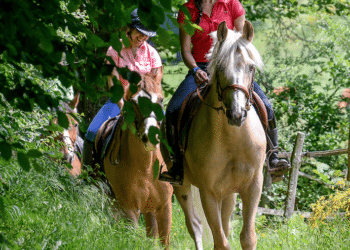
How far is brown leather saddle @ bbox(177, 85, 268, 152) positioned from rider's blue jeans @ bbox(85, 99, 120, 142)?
1707 mm

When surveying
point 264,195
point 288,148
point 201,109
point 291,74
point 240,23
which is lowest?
point 264,195

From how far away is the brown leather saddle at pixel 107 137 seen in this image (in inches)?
243

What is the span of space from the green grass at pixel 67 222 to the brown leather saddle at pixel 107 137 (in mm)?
533

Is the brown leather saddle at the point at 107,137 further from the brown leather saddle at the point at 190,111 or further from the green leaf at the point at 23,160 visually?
the green leaf at the point at 23,160

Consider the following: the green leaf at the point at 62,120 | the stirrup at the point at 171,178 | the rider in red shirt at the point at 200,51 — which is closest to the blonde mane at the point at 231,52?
the rider in red shirt at the point at 200,51

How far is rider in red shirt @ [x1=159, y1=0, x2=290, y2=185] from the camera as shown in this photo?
5570mm

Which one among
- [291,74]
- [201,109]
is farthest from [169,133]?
[291,74]

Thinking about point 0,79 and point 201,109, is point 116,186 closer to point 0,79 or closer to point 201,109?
point 201,109

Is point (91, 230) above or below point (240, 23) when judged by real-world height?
below

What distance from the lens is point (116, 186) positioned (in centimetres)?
619

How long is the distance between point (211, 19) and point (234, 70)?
1248mm

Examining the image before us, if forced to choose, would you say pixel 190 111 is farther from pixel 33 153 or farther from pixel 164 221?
pixel 33 153

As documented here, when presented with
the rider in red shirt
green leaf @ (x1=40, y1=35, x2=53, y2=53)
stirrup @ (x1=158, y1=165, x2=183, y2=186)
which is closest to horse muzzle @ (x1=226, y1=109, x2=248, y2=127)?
the rider in red shirt

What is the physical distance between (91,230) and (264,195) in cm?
639
